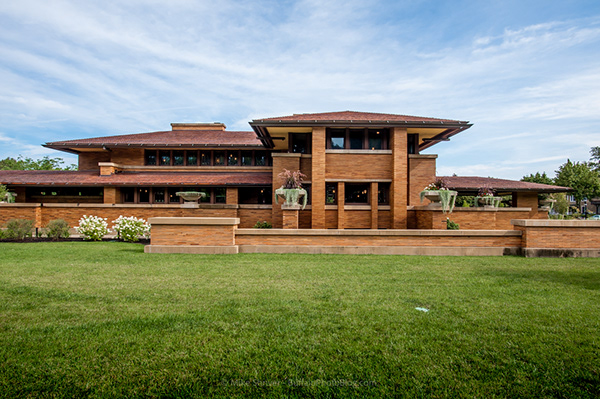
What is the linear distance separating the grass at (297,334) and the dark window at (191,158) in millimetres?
20792

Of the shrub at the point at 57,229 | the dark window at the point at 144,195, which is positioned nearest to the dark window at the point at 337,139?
the dark window at the point at 144,195

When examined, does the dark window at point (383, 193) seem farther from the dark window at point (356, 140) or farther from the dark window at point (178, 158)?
the dark window at point (178, 158)

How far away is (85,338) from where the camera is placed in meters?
4.58

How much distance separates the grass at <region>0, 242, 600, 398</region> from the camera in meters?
3.48

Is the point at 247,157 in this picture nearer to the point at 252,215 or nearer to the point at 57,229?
the point at 252,215

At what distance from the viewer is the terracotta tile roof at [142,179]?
25125 mm

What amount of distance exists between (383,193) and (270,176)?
8.55 m

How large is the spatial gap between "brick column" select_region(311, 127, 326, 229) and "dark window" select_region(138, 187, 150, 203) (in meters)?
13.7

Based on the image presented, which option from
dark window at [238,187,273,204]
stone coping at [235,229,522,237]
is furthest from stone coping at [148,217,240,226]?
dark window at [238,187,273,204]

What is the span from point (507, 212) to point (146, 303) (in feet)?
76.9

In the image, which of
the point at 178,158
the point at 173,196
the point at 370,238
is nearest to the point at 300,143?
the point at 173,196

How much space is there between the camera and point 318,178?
68.1 ft

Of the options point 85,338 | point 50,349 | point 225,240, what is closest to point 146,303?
point 85,338

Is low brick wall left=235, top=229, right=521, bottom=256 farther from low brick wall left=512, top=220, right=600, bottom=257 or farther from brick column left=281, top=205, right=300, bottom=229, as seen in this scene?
brick column left=281, top=205, right=300, bottom=229
